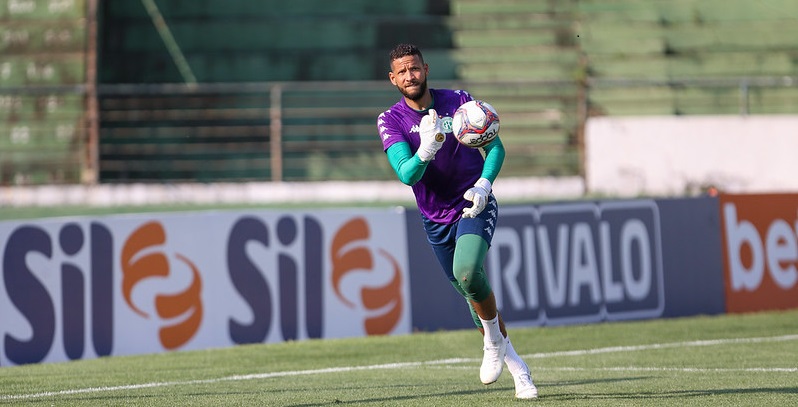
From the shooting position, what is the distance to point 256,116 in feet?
71.7

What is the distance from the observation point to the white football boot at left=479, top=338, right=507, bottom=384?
32.0 ft

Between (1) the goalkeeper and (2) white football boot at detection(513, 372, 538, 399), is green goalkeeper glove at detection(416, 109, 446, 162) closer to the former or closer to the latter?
(1) the goalkeeper

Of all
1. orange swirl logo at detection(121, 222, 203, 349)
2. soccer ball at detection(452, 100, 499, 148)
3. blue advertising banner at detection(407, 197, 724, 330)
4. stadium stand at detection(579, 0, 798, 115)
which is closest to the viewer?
soccer ball at detection(452, 100, 499, 148)

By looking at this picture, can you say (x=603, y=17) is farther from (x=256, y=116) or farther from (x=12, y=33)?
(x=12, y=33)

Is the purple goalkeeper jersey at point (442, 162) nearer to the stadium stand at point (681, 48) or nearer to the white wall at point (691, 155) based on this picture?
the white wall at point (691, 155)

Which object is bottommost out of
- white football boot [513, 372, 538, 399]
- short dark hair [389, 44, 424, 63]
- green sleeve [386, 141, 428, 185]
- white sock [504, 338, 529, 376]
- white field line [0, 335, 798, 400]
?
white field line [0, 335, 798, 400]

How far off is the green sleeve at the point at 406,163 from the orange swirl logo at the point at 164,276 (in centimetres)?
494

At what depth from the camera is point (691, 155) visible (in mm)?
21453

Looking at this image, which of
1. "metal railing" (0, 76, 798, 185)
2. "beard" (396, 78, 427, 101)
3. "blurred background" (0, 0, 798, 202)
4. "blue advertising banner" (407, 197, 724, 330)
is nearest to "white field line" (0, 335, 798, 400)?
"blue advertising banner" (407, 197, 724, 330)

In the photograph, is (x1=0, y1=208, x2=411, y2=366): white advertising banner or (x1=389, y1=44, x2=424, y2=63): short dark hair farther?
(x1=0, y1=208, x2=411, y2=366): white advertising banner

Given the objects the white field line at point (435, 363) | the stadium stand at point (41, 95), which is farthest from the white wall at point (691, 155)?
the stadium stand at point (41, 95)

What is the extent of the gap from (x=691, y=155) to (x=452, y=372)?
10523mm

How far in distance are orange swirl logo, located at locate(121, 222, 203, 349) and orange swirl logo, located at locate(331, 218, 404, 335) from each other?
4.96 feet

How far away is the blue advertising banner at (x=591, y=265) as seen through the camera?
1540 cm
